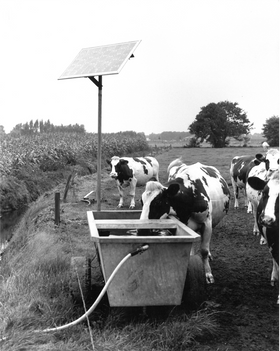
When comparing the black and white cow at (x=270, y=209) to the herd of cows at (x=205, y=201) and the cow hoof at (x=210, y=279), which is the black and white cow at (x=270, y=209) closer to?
the herd of cows at (x=205, y=201)

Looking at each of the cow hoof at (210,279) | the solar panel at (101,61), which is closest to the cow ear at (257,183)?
the cow hoof at (210,279)

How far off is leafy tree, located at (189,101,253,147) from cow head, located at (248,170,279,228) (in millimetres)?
51180

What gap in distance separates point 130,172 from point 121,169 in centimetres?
29

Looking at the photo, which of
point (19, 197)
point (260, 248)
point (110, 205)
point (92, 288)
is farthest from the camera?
point (19, 197)

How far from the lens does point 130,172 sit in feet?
41.6

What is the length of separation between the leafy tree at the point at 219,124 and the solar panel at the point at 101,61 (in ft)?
160

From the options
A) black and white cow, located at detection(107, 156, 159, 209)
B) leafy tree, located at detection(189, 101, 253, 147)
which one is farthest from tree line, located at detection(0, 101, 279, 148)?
black and white cow, located at detection(107, 156, 159, 209)

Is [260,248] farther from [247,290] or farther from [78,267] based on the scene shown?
[78,267]

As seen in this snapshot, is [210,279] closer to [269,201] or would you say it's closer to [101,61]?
[269,201]

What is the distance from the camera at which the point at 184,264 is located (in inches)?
175

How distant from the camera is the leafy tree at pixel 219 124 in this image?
56.0m

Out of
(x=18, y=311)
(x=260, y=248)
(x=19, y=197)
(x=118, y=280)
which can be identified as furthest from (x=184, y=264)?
(x=19, y=197)

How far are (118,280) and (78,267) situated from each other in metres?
0.91

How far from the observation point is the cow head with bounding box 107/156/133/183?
1249cm
